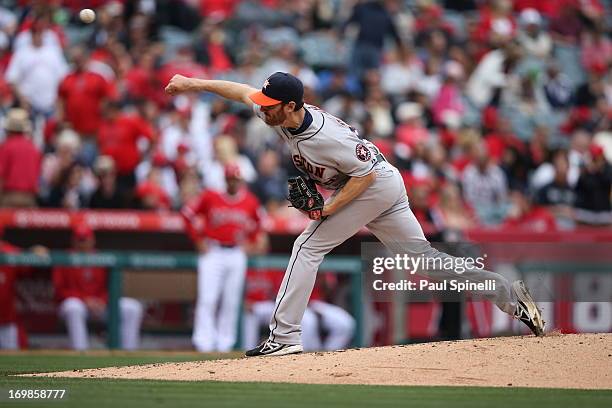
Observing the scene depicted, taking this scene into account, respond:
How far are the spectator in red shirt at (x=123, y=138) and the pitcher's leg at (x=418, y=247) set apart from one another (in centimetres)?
669

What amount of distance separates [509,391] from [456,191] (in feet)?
28.6

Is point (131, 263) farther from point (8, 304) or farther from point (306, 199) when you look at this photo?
point (306, 199)

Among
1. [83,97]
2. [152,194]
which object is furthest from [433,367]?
[83,97]

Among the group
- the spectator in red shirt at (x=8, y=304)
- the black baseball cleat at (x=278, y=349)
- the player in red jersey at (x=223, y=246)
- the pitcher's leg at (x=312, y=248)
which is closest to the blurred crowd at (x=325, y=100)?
the player in red jersey at (x=223, y=246)

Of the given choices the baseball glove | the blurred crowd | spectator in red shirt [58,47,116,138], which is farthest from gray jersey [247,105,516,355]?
spectator in red shirt [58,47,116,138]

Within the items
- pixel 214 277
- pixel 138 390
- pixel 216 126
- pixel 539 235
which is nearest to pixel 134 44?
pixel 216 126

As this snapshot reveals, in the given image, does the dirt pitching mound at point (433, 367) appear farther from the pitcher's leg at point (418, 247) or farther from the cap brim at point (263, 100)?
the cap brim at point (263, 100)

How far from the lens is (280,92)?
326 inches

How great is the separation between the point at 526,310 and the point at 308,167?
188 cm

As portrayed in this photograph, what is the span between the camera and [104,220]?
552 inches

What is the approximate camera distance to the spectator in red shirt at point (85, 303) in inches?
526

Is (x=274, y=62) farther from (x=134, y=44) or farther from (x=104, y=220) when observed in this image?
(x=104, y=220)

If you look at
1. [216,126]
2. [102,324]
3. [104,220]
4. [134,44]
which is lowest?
[102,324]

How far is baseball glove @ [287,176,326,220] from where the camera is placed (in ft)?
28.0
